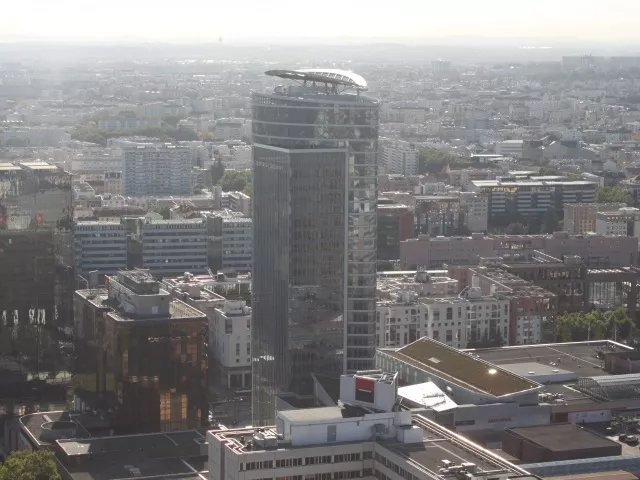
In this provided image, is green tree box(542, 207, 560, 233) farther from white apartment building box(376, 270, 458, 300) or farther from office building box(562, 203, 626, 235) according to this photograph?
white apartment building box(376, 270, 458, 300)

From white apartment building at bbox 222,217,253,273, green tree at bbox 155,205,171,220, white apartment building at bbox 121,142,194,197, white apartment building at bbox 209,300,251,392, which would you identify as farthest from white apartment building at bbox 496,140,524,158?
white apartment building at bbox 209,300,251,392

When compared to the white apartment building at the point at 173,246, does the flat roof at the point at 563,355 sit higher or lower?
higher

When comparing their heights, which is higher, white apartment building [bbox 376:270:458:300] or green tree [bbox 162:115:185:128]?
→ white apartment building [bbox 376:270:458:300]

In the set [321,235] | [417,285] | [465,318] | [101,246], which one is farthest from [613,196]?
[321,235]

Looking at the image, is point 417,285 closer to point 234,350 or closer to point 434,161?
point 234,350

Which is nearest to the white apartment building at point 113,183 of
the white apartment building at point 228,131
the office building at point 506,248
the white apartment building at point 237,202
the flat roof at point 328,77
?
the white apartment building at point 237,202

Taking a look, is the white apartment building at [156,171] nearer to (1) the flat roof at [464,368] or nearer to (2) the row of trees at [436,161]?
(2) the row of trees at [436,161]

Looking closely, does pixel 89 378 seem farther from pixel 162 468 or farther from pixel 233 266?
pixel 233 266
